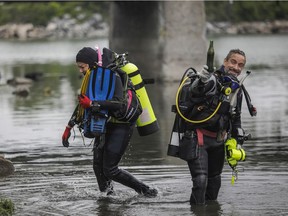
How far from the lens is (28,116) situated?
22.8 metres

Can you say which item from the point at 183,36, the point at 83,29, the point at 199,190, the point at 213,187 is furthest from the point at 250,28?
the point at 199,190

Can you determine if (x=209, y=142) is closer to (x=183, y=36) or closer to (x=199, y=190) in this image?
(x=199, y=190)

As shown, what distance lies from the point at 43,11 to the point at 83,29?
254 inches

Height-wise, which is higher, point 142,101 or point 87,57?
point 87,57

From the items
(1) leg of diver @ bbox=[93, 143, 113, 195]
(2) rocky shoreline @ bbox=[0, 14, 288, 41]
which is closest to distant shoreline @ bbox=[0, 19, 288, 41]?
(2) rocky shoreline @ bbox=[0, 14, 288, 41]

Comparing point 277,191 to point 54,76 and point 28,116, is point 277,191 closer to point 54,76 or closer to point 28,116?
point 28,116

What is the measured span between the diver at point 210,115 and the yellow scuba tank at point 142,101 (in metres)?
0.87

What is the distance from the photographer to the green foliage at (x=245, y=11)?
128625 millimetres

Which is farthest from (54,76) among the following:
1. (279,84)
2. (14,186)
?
(14,186)

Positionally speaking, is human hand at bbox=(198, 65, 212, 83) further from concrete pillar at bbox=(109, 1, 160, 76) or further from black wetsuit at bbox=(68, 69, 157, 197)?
concrete pillar at bbox=(109, 1, 160, 76)

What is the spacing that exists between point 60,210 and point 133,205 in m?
0.83

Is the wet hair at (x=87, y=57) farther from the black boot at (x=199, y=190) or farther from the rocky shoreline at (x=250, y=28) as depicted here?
the rocky shoreline at (x=250, y=28)

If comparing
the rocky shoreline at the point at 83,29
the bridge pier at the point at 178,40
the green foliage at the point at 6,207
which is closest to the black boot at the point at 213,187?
the green foliage at the point at 6,207

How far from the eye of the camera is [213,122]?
10.9 metres
